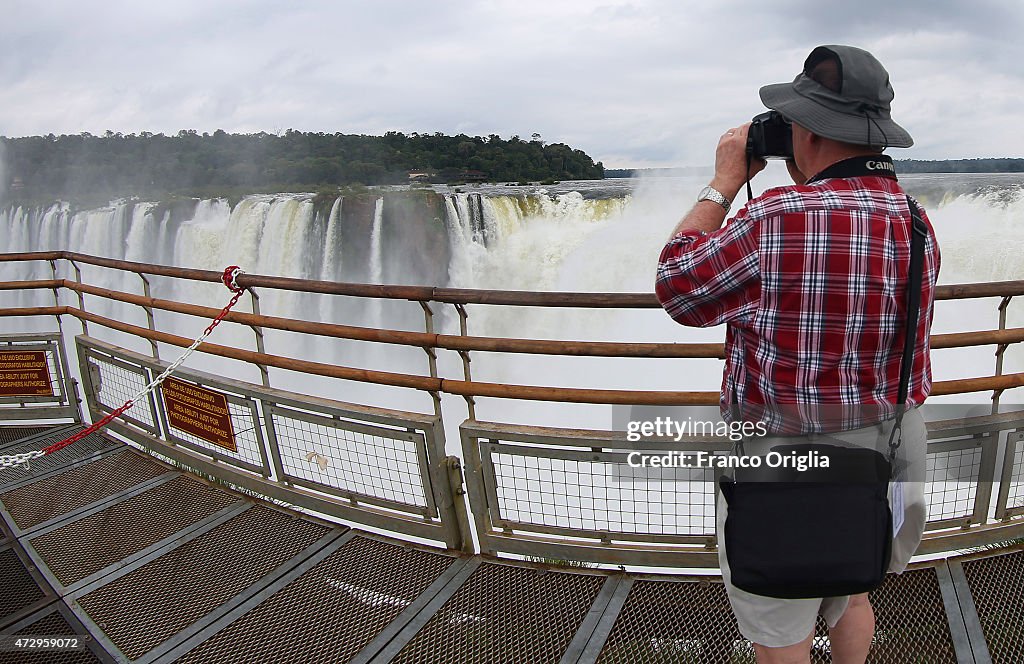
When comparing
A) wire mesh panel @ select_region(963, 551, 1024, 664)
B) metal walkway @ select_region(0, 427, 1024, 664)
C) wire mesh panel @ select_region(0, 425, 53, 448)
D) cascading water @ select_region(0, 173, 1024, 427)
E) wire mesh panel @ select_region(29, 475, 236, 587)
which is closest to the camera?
wire mesh panel @ select_region(963, 551, 1024, 664)

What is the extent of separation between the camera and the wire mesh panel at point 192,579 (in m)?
2.50

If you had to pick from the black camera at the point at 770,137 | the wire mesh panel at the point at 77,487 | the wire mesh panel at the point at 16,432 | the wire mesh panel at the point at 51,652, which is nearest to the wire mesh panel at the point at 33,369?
the wire mesh panel at the point at 16,432

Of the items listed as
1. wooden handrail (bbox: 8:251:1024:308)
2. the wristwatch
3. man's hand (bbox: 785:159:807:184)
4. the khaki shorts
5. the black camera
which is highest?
the black camera

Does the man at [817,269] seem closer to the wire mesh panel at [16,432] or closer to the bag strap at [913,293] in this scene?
the bag strap at [913,293]

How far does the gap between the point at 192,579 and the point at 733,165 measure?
2.64 metres

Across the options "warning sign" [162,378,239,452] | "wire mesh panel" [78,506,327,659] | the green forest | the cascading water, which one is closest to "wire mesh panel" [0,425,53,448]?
"warning sign" [162,378,239,452]

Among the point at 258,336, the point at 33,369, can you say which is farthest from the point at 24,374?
the point at 258,336

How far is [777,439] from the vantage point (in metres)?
1.45

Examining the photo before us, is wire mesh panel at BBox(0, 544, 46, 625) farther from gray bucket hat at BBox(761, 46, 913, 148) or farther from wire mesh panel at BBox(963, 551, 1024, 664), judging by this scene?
wire mesh panel at BBox(963, 551, 1024, 664)

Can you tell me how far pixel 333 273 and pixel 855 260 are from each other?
2268 cm

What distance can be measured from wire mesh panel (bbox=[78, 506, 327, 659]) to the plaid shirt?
2246 millimetres

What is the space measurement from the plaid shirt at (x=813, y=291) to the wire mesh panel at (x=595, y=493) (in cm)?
115

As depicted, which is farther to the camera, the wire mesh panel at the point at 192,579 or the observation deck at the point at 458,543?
the wire mesh panel at the point at 192,579

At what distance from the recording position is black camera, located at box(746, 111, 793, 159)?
1455mm
